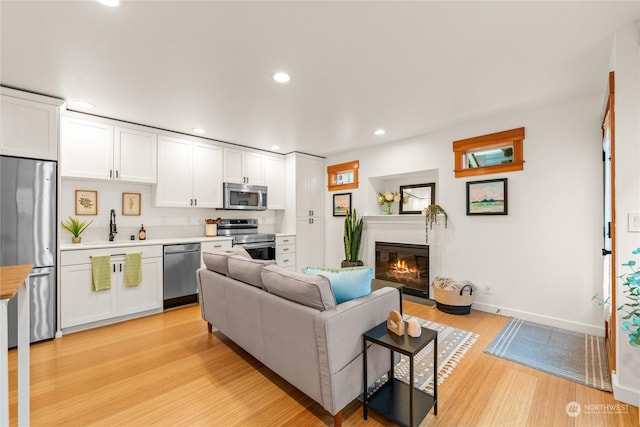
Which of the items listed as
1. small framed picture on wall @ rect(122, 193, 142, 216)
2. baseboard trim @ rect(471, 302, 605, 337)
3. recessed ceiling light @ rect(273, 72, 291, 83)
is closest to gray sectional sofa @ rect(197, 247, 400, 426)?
recessed ceiling light @ rect(273, 72, 291, 83)

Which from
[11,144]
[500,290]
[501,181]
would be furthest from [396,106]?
[11,144]

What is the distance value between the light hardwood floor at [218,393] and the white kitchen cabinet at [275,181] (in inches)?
115

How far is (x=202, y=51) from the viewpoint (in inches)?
83.3

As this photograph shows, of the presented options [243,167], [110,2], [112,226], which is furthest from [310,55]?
[112,226]

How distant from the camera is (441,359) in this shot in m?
2.45

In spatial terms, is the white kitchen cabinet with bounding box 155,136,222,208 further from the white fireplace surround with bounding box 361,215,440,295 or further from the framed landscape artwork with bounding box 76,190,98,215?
the white fireplace surround with bounding box 361,215,440,295

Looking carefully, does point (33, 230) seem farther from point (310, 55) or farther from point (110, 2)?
point (310, 55)

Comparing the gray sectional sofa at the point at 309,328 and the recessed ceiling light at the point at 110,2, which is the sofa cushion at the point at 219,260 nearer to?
the gray sectional sofa at the point at 309,328

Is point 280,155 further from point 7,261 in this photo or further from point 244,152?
point 7,261

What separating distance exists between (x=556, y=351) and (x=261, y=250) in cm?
385

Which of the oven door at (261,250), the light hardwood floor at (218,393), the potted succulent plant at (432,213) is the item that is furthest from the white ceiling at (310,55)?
the light hardwood floor at (218,393)

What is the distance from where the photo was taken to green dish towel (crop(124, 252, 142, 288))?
3.39 m

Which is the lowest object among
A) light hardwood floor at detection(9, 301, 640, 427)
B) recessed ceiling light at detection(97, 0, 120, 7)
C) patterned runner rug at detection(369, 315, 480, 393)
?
light hardwood floor at detection(9, 301, 640, 427)

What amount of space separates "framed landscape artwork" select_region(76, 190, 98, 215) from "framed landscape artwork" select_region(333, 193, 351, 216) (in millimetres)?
3673
